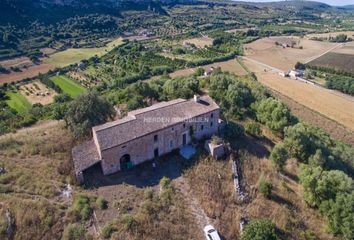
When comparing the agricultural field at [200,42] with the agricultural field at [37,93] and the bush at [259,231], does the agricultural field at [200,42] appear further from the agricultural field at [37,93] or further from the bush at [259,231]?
the bush at [259,231]

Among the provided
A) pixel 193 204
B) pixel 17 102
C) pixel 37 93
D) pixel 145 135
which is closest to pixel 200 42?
pixel 37 93

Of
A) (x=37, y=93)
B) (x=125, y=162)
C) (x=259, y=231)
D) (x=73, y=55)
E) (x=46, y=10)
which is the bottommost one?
(x=73, y=55)

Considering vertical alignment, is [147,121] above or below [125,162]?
above

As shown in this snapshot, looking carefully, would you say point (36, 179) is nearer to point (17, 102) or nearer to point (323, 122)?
point (17, 102)

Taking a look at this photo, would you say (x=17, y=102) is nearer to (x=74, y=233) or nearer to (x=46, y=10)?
(x=74, y=233)

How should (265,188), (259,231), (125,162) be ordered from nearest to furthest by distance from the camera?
(259,231) < (265,188) < (125,162)

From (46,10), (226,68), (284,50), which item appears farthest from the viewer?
(46,10)

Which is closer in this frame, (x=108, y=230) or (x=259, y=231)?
(x=259, y=231)

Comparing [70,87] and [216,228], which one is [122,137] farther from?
[70,87]

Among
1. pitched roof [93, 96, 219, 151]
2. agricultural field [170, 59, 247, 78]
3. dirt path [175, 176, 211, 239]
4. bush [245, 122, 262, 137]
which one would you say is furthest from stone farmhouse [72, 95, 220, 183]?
agricultural field [170, 59, 247, 78]
